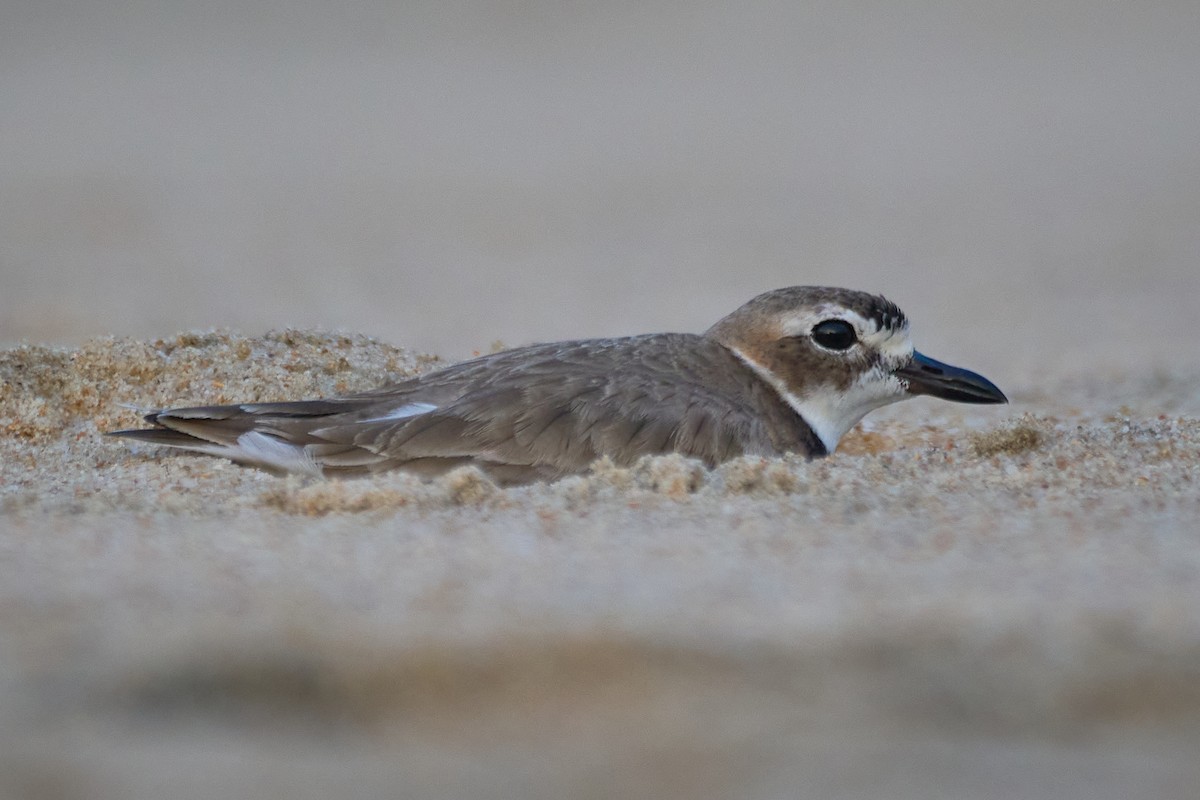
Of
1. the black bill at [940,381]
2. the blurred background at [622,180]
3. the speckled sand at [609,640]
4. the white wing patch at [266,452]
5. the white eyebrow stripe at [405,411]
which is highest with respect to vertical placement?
the blurred background at [622,180]

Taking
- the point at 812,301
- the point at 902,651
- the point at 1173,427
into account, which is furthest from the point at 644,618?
the point at 1173,427

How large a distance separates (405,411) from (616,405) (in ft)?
1.83

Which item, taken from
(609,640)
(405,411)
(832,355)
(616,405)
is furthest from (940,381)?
(609,640)

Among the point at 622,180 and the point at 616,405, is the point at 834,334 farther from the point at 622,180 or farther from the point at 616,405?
the point at 622,180

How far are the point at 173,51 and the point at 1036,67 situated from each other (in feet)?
37.0

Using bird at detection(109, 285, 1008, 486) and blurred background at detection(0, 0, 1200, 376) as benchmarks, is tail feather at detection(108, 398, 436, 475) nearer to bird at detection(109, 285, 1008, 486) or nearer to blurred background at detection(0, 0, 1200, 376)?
bird at detection(109, 285, 1008, 486)

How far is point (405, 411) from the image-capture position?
3.67 meters

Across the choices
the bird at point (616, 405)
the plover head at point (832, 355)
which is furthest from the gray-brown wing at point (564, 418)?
the plover head at point (832, 355)

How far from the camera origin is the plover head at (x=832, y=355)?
4.12 m

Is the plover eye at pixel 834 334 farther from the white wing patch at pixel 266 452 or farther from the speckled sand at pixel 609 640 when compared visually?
the white wing patch at pixel 266 452

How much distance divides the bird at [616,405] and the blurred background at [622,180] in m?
2.10

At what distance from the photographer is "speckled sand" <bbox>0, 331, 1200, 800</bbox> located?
1.87 metres

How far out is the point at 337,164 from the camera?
43.8 feet

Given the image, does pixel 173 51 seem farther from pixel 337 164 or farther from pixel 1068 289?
pixel 1068 289
